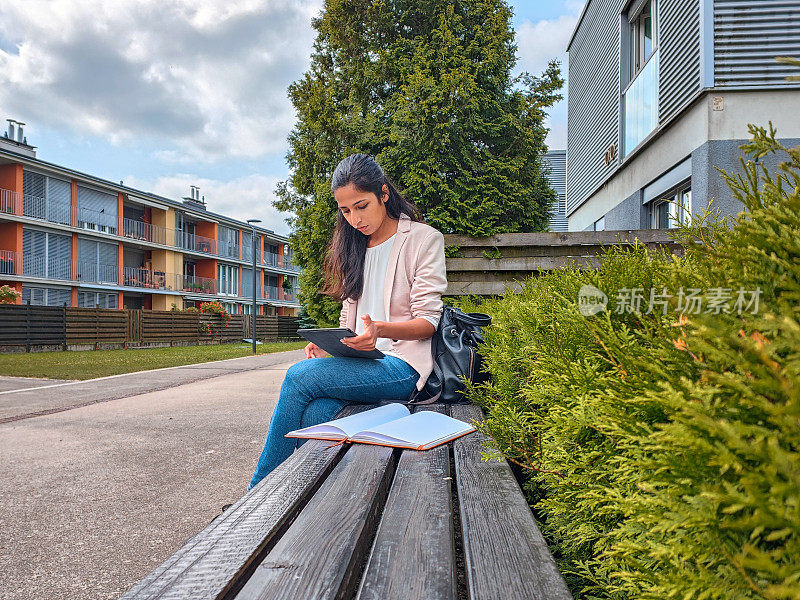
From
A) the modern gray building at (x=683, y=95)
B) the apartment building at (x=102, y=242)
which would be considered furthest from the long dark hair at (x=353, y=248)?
the apartment building at (x=102, y=242)

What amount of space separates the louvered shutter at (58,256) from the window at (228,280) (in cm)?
1307

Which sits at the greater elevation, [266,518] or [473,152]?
[473,152]

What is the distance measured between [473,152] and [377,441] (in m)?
7.26

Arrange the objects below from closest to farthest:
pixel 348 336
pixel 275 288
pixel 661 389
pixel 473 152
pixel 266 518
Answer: pixel 661 389
pixel 266 518
pixel 348 336
pixel 473 152
pixel 275 288

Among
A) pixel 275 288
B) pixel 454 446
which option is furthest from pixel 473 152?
pixel 275 288

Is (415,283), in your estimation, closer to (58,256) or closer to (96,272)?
(58,256)

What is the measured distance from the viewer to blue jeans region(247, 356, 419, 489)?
2.60m

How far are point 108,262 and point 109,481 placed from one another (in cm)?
3191

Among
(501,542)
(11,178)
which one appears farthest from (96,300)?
(501,542)

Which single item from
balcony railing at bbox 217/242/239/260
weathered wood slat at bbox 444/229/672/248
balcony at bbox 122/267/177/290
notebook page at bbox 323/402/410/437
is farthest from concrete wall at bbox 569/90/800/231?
balcony railing at bbox 217/242/239/260

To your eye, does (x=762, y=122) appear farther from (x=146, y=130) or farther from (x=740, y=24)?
(x=146, y=130)

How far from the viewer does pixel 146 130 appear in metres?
56.2

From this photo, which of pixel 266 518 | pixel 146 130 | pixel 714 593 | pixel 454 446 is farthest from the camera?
pixel 146 130

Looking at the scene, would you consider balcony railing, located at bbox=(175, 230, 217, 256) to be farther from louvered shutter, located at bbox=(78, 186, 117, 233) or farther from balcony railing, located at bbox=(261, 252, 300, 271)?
balcony railing, located at bbox=(261, 252, 300, 271)
